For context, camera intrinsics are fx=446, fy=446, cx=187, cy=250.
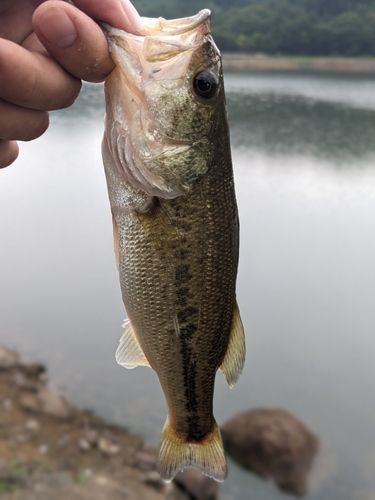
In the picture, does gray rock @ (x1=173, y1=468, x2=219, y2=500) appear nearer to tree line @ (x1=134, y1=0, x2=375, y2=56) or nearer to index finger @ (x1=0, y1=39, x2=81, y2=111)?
index finger @ (x1=0, y1=39, x2=81, y2=111)

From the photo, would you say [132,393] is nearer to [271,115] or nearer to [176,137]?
[176,137]

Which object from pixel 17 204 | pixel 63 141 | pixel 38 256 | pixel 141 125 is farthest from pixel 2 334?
pixel 63 141

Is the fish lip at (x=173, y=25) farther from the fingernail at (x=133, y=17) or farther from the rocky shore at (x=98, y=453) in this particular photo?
A: the rocky shore at (x=98, y=453)

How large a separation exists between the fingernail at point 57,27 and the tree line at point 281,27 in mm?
31918

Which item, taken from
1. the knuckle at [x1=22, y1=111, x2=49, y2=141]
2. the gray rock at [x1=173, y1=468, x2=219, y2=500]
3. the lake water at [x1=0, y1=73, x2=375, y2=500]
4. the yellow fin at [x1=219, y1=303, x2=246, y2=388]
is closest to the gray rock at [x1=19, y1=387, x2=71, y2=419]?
the lake water at [x1=0, y1=73, x2=375, y2=500]

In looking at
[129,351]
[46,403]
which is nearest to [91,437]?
[46,403]

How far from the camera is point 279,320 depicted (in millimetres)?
7078

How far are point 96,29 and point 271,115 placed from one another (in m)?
17.6

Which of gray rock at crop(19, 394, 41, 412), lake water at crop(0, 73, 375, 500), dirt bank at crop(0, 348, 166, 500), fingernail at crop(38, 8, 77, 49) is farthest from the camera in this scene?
lake water at crop(0, 73, 375, 500)

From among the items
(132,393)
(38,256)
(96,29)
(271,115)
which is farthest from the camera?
(271,115)

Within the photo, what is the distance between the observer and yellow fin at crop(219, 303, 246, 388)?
189 centimetres

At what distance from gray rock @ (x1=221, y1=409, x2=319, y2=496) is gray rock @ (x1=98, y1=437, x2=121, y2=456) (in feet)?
4.07

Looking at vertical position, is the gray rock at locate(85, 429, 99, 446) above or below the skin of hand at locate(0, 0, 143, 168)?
below

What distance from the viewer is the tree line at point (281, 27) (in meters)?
33.8
